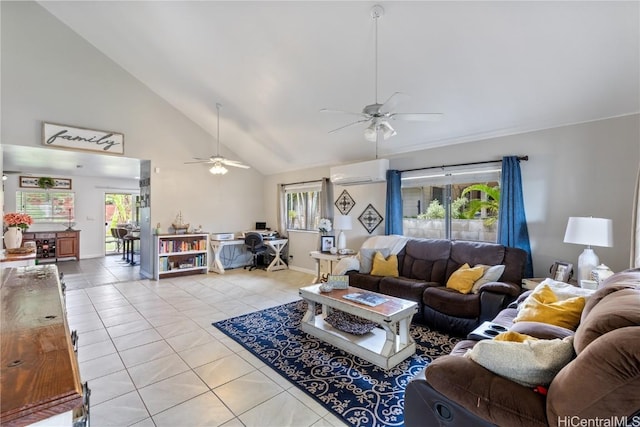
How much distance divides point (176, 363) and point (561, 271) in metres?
3.94

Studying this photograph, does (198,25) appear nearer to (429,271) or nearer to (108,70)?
(108,70)

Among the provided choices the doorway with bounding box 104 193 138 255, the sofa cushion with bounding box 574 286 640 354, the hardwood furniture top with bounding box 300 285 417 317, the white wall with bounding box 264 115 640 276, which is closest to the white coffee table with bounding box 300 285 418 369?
the hardwood furniture top with bounding box 300 285 417 317

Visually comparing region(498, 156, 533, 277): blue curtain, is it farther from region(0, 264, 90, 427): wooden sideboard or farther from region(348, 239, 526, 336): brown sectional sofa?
region(0, 264, 90, 427): wooden sideboard

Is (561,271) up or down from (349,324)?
up

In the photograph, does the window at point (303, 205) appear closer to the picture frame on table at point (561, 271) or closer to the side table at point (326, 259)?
the side table at point (326, 259)

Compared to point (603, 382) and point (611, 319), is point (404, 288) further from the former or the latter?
point (603, 382)

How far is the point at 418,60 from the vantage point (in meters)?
3.16

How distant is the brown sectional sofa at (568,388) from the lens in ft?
→ 3.20

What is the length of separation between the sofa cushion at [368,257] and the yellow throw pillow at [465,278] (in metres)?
1.06

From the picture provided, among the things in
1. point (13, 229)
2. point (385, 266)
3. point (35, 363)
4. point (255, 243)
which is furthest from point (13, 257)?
point (385, 266)

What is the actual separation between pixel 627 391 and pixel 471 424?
60 centimetres

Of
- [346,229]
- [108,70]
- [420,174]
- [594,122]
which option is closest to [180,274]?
[346,229]

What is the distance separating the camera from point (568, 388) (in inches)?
42.3

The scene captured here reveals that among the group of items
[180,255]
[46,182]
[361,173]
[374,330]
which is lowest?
[374,330]
